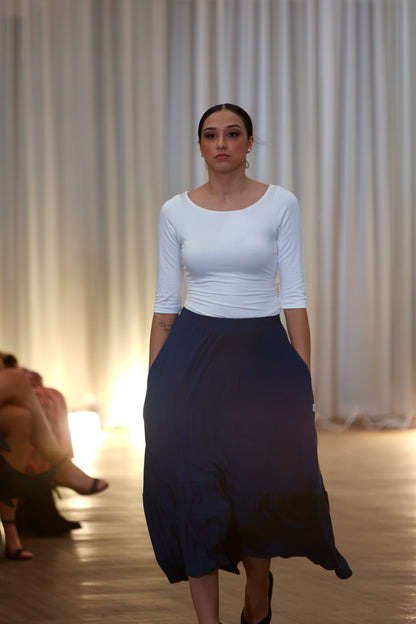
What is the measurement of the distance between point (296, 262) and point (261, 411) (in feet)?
1.03

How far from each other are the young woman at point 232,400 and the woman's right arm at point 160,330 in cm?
5

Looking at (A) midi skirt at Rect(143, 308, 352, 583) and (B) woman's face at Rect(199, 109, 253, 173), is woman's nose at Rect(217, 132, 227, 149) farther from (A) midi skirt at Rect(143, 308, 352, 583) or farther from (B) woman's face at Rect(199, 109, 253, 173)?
(A) midi skirt at Rect(143, 308, 352, 583)

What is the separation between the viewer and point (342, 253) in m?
5.16

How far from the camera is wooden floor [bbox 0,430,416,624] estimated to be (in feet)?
7.02

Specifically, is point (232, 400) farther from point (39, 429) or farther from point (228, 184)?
point (39, 429)

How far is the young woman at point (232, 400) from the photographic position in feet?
5.67

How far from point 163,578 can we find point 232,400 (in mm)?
911

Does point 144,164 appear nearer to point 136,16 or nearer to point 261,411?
point 136,16

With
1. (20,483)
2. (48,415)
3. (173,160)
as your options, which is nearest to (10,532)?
(20,483)

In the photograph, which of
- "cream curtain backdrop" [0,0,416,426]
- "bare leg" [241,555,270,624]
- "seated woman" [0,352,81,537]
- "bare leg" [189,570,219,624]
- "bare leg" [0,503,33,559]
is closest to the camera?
"bare leg" [189,570,219,624]

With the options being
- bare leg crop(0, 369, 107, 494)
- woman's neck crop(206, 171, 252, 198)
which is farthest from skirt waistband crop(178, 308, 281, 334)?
bare leg crop(0, 369, 107, 494)

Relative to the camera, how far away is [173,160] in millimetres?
5227

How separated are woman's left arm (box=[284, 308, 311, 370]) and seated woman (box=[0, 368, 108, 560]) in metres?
1.27

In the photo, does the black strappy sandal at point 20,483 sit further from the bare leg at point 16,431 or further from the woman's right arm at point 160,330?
the woman's right arm at point 160,330
